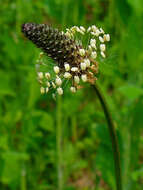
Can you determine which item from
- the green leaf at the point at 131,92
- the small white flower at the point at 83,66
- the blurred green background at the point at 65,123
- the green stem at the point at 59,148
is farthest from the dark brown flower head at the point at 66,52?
the green stem at the point at 59,148

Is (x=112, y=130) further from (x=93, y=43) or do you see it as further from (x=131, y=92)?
(x=131, y=92)

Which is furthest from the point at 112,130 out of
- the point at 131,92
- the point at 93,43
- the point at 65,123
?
the point at 65,123

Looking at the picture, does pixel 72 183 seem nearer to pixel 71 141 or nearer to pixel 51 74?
pixel 71 141

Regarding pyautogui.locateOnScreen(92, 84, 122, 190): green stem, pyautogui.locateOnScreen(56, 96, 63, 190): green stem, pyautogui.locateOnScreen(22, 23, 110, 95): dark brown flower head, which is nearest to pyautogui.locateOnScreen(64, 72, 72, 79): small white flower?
pyautogui.locateOnScreen(22, 23, 110, 95): dark brown flower head

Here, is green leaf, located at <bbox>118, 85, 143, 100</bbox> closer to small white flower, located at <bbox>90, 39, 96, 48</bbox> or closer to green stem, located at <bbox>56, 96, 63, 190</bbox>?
small white flower, located at <bbox>90, 39, 96, 48</bbox>

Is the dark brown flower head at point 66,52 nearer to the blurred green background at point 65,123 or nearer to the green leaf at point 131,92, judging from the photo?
the green leaf at point 131,92
